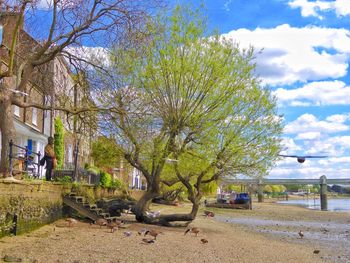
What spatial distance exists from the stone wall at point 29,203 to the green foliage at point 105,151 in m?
2.79

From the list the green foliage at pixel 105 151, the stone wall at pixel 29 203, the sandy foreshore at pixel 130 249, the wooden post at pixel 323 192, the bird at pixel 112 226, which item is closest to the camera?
the sandy foreshore at pixel 130 249

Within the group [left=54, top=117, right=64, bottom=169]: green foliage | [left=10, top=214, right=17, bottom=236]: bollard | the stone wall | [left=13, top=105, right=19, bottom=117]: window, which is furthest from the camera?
[left=54, top=117, right=64, bottom=169]: green foliage

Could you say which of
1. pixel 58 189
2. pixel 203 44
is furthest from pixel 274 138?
pixel 58 189

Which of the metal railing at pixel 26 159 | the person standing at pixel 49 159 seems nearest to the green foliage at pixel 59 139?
the person standing at pixel 49 159

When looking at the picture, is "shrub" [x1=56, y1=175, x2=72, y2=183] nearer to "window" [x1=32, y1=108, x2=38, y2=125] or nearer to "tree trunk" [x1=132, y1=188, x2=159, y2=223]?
"tree trunk" [x1=132, y1=188, x2=159, y2=223]

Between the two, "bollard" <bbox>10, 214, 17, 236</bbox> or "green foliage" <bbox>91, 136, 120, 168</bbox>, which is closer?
"bollard" <bbox>10, 214, 17, 236</bbox>

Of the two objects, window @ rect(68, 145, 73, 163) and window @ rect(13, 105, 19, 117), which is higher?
window @ rect(13, 105, 19, 117)

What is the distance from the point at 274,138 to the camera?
24.0 m

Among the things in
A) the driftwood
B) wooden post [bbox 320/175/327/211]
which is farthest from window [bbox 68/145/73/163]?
wooden post [bbox 320/175/327/211]

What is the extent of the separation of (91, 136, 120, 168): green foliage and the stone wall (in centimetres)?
279

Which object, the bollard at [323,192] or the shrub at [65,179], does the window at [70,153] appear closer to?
the shrub at [65,179]

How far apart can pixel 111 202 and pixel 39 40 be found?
10.7 metres

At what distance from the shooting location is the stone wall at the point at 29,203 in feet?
44.5

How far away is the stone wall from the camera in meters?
13.6
